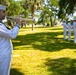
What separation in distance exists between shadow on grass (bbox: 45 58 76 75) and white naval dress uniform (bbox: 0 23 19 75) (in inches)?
149

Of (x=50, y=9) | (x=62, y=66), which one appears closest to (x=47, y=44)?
(x=62, y=66)

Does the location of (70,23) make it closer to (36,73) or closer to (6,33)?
(36,73)

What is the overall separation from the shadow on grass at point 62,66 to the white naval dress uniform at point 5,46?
3.77m

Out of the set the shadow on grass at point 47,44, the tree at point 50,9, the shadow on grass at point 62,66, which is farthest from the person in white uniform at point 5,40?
the tree at point 50,9

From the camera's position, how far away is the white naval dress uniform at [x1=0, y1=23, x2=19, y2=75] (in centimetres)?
471

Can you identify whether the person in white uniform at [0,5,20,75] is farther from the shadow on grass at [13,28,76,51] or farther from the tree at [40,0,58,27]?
the tree at [40,0,58,27]

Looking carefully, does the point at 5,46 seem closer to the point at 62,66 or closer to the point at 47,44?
the point at 62,66

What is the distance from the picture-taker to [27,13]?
302 ft

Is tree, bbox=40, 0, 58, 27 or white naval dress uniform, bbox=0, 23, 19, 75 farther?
tree, bbox=40, 0, 58, 27

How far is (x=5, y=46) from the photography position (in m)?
4.82

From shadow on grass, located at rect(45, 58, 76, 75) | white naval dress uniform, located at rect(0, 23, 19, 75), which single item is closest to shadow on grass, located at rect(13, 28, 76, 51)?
shadow on grass, located at rect(45, 58, 76, 75)

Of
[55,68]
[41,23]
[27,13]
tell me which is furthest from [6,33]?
[41,23]

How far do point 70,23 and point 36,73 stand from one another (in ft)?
34.9

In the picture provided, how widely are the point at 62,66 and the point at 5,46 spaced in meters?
4.98
